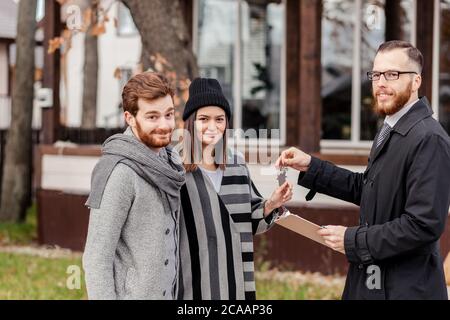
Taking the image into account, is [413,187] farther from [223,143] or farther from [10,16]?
[10,16]

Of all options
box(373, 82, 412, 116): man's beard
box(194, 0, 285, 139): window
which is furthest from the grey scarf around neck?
box(194, 0, 285, 139): window

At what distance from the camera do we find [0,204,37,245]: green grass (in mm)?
11609

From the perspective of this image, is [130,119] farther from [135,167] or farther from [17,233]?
[17,233]

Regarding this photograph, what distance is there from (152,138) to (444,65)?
27.1 ft

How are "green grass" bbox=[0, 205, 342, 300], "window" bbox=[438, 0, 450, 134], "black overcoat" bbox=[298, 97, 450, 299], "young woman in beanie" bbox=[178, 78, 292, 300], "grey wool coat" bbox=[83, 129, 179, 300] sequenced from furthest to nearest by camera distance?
"window" bbox=[438, 0, 450, 134], "green grass" bbox=[0, 205, 342, 300], "young woman in beanie" bbox=[178, 78, 292, 300], "black overcoat" bbox=[298, 97, 450, 299], "grey wool coat" bbox=[83, 129, 179, 300]

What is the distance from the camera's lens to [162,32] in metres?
7.69

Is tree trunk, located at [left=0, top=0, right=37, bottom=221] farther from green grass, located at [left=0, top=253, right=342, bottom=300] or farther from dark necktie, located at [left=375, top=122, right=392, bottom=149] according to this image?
dark necktie, located at [left=375, top=122, right=392, bottom=149]

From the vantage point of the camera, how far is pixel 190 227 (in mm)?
3473

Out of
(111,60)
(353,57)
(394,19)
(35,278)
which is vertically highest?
(111,60)

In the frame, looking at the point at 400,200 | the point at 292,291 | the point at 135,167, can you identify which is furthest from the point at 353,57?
the point at 135,167

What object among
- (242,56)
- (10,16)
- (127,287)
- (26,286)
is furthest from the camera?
(10,16)

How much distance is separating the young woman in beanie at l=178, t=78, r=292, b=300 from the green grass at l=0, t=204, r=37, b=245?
838 cm

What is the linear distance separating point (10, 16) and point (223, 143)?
2344cm

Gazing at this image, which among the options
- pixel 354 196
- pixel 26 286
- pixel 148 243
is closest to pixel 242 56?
pixel 26 286
